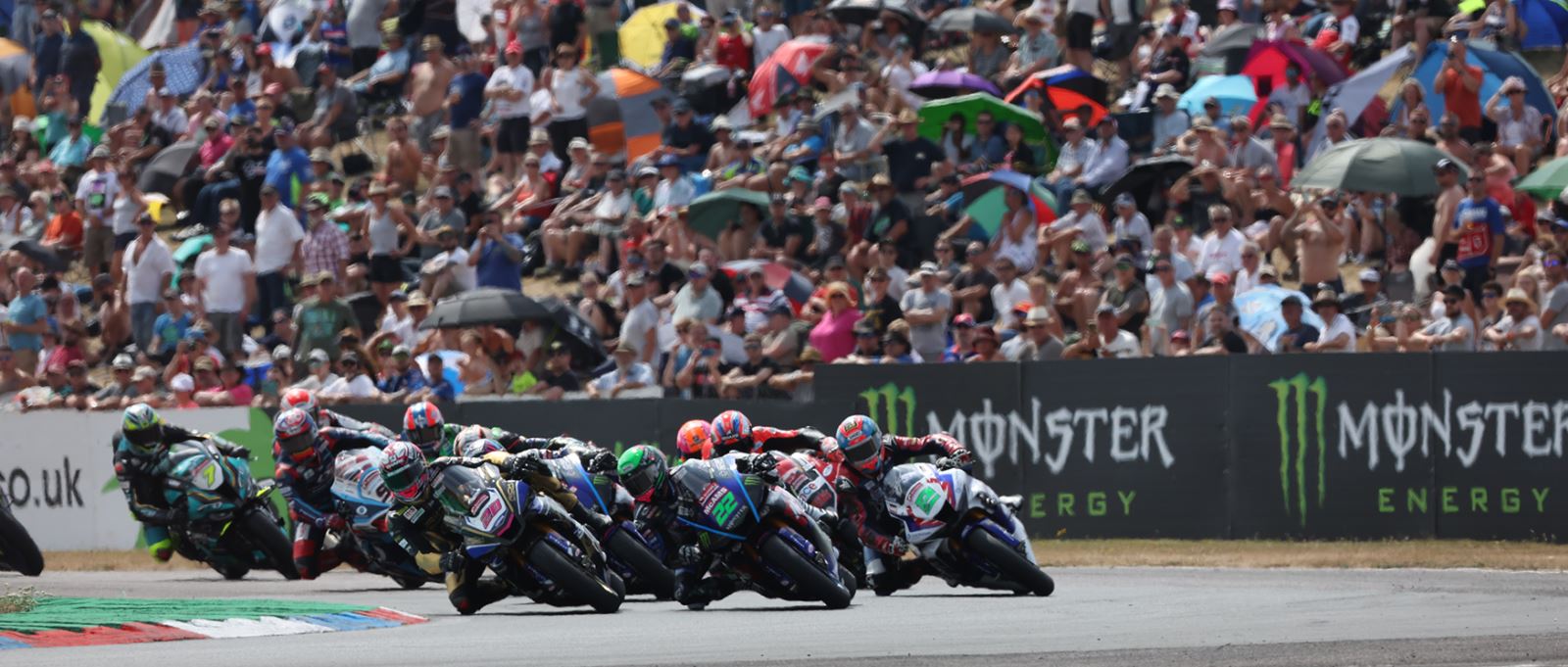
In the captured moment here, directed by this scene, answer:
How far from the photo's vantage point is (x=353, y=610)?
49.5ft

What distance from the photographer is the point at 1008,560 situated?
15.5 m

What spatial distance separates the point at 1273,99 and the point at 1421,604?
1062 cm

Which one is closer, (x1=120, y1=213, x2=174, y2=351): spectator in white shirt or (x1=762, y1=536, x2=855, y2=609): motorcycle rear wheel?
(x1=762, y1=536, x2=855, y2=609): motorcycle rear wheel

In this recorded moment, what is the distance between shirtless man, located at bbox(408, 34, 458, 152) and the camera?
103ft

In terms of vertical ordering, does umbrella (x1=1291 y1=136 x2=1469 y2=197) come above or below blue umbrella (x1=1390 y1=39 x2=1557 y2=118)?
below

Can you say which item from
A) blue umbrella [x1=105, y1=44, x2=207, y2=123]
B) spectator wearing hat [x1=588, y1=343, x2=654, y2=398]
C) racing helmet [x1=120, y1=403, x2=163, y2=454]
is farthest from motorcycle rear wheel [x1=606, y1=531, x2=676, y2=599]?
blue umbrella [x1=105, y1=44, x2=207, y2=123]

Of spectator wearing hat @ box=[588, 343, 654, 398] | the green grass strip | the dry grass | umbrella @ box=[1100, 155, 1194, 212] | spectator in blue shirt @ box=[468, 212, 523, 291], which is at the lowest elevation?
the dry grass

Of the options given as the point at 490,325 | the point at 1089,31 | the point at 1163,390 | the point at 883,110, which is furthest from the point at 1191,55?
the point at 490,325

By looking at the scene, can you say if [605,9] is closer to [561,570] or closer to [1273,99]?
[1273,99]

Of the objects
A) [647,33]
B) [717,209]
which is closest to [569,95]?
[647,33]

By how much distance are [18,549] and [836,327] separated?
25.8 ft

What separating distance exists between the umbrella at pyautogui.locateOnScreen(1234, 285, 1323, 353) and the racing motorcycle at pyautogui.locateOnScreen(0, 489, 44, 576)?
35.1ft

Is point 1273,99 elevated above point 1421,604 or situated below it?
above

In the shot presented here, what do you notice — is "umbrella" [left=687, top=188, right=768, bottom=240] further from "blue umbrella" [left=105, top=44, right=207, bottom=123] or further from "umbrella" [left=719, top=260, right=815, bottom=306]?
"blue umbrella" [left=105, top=44, right=207, bottom=123]
